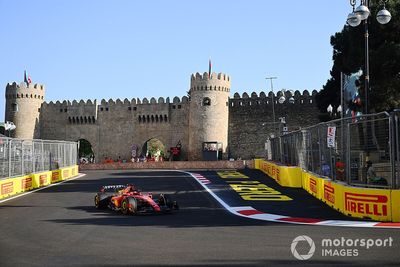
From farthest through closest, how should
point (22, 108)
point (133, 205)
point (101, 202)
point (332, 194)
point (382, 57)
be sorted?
point (22, 108)
point (382, 57)
point (101, 202)
point (332, 194)
point (133, 205)

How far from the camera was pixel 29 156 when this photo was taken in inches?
803

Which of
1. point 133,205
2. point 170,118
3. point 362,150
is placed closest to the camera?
point 362,150

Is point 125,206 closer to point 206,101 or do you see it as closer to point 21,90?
point 206,101

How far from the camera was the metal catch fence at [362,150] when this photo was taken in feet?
31.9

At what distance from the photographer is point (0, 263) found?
6.47 meters

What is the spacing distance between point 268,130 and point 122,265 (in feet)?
176

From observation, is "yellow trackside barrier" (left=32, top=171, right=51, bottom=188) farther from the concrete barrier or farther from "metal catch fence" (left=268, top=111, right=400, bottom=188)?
the concrete barrier

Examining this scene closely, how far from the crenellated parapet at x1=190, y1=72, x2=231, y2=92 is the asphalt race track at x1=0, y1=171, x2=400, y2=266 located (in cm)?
4510

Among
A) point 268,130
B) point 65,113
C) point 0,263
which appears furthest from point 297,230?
point 65,113

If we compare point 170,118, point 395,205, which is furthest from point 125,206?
point 170,118

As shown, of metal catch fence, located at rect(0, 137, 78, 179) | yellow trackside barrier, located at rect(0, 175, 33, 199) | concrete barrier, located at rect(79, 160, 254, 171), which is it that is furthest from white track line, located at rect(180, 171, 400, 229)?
concrete barrier, located at rect(79, 160, 254, 171)

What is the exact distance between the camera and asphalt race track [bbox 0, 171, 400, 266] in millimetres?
6473
